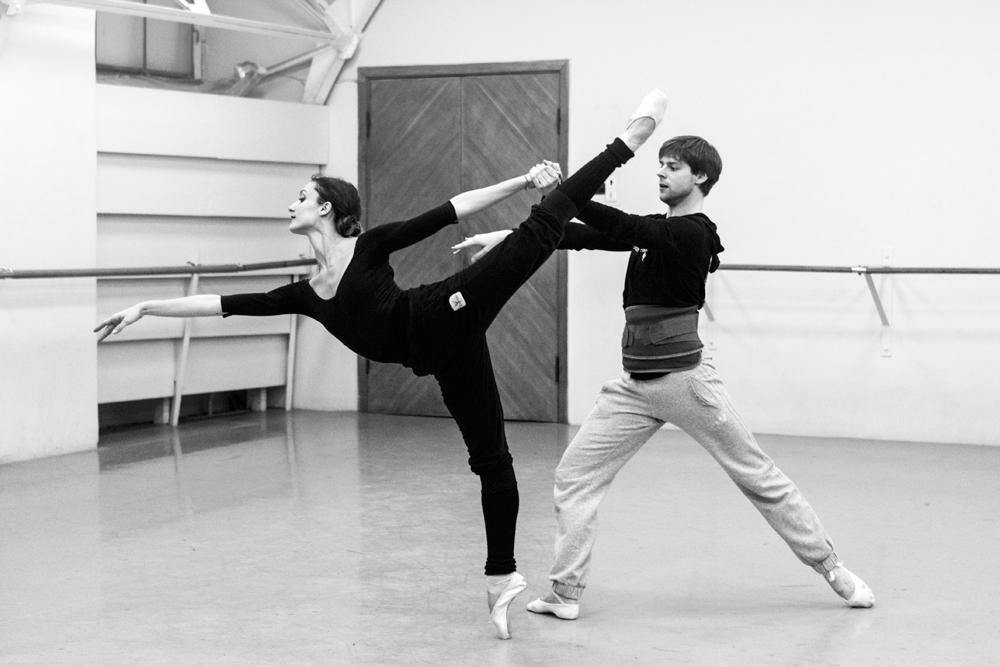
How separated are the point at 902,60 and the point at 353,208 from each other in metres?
4.67

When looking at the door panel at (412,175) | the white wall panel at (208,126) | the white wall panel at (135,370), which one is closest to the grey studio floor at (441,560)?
the white wall panel at (135,370)

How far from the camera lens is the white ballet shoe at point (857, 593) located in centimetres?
423

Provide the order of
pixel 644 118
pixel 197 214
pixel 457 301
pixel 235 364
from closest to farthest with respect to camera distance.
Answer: pixel 457 301 → pixel 644 118 → pixel 197 214 → pixel 235 364

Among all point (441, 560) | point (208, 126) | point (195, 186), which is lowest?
point (441, 560)

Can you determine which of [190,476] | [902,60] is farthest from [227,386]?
[902,60]

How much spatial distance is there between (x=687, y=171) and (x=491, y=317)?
0.79 metres

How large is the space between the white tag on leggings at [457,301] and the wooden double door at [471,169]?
4679 mm

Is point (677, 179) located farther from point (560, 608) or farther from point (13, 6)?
point (13, 6)

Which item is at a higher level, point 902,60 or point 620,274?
point 902,60

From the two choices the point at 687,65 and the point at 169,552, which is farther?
the point at 687,65

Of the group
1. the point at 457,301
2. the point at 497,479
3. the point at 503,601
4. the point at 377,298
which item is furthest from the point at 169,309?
the point at 503,601

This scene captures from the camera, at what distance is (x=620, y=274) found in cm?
857

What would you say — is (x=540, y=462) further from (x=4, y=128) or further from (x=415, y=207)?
(x=4, y=128)

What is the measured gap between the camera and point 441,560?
16.3 ft
